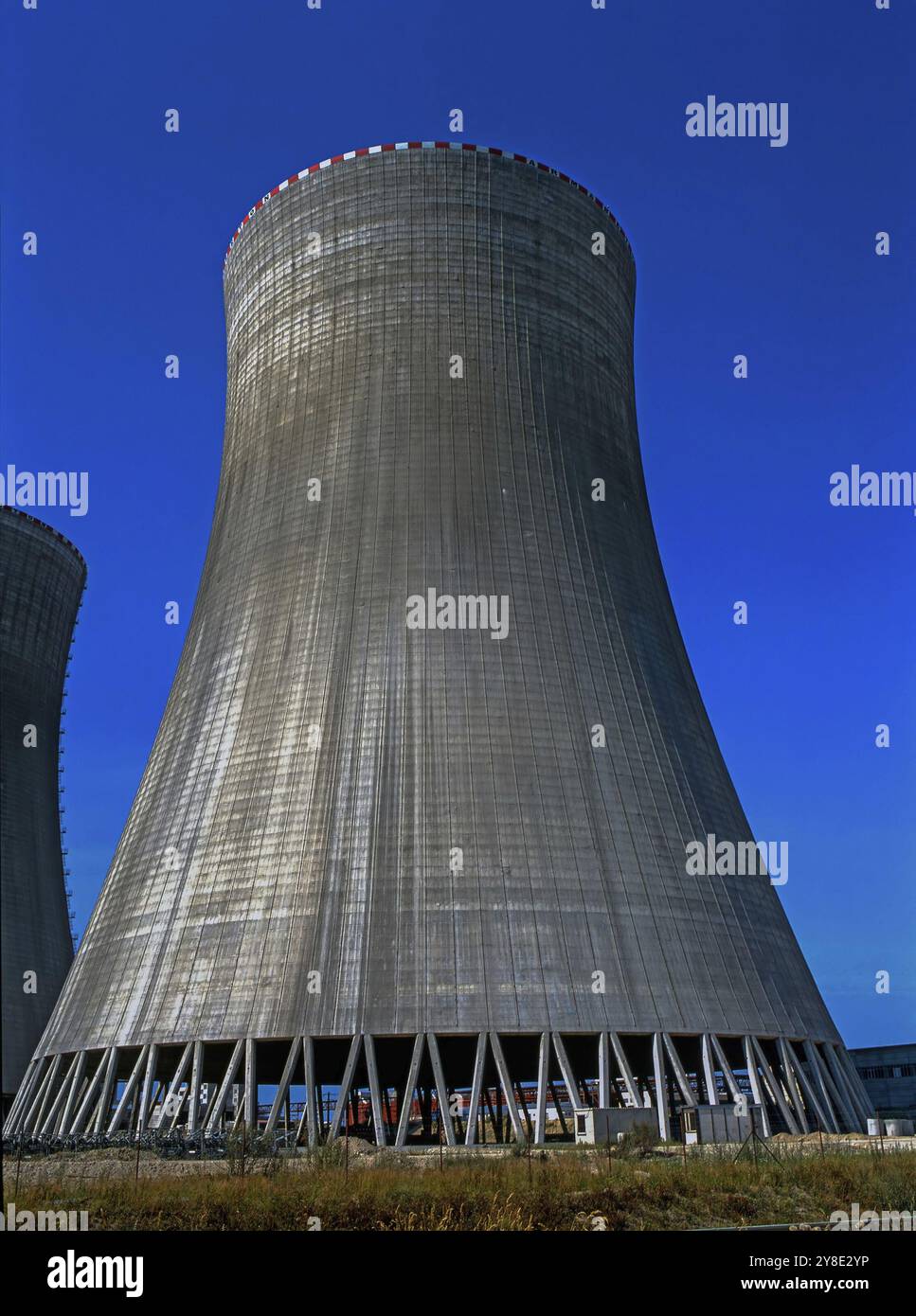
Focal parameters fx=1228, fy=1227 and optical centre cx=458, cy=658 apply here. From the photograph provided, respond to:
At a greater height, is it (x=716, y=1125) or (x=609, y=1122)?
(x=609, y=1122)

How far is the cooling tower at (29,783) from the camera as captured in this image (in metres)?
29.5

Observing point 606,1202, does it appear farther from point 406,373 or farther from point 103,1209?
point 406,373

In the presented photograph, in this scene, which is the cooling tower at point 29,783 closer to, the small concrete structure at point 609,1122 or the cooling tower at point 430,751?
the cooling tower at point 430,751

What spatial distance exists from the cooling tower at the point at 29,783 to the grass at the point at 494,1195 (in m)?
18.0

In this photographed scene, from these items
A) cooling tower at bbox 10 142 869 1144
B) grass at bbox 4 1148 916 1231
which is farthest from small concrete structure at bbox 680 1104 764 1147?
grass at bbox 4 1148 916 1231

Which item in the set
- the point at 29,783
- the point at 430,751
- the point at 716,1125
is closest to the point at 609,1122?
the point at 716,1125

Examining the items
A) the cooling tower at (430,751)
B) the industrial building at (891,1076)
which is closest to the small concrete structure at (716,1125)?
the cooling tower at (430,751)

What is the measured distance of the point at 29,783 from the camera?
3080 centimetres

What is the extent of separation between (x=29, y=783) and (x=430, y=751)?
53.6 feet

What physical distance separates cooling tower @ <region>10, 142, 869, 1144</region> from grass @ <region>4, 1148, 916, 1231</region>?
12.8ft

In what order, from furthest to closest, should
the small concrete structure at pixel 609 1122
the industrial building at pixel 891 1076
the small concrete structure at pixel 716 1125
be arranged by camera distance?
1. the industrial building at pixel 891 1076
2. the small concrete structure at pixel 716 1125
3. the small concrete structure at pixel 609 1122

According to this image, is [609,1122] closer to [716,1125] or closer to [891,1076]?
[716,1125]
